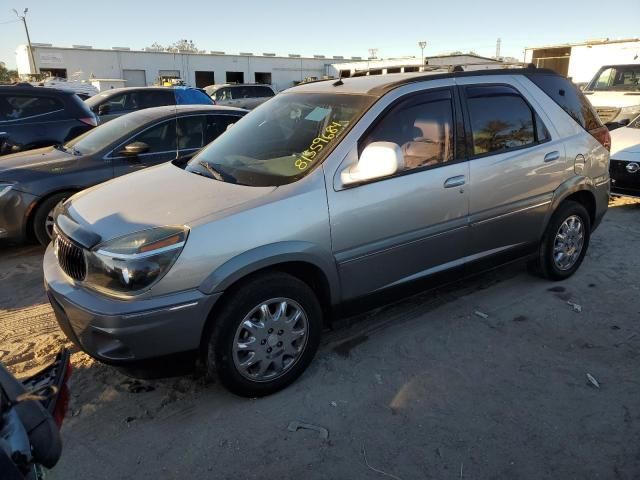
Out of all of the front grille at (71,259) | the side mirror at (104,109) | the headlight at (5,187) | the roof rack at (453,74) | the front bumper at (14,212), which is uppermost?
the roof rack at (453,74)

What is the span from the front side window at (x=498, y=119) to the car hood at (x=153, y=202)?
173 centimetres

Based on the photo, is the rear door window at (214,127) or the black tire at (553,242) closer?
the black tire at (553,242)

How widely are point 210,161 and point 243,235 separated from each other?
1.12 metres

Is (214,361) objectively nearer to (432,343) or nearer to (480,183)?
(432,343)

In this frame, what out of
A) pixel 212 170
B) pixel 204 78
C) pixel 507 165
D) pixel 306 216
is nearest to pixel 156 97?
pixel 212 170

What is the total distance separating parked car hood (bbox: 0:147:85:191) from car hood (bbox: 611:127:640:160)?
22.8 feet

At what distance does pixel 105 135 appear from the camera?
19.4 feet

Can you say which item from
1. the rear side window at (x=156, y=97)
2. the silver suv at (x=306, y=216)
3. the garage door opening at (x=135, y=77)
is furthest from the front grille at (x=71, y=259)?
the garage door opening at (x=135, y=77)

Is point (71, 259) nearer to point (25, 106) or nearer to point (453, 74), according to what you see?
point (453, 74)

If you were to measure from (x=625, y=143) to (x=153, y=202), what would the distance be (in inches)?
271

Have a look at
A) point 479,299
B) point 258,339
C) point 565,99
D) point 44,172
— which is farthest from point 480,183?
point 44,172

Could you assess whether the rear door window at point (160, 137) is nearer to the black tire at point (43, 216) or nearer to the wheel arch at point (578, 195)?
the black tire at point (43, 216)

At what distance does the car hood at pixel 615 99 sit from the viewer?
1101 cm

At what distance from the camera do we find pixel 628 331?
12.2 feet
